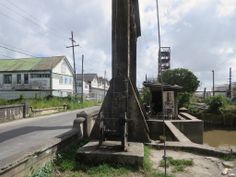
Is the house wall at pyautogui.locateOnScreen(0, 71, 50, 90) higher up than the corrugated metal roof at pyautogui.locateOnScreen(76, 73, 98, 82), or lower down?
lower down

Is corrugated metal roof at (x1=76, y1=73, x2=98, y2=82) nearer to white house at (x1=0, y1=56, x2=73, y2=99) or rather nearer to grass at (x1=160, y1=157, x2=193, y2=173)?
white house at (x1=0, y1=56, x2=73, y2=99)

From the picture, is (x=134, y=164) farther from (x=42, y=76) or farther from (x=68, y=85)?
(x=68, y=85)

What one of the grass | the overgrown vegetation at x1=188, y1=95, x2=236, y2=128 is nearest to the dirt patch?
the grass

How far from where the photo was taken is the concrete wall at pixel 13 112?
20.2 m

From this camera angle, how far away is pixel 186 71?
57875 millimetres

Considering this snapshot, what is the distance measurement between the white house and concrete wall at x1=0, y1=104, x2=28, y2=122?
2244 cm

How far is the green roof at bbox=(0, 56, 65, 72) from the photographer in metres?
48.8

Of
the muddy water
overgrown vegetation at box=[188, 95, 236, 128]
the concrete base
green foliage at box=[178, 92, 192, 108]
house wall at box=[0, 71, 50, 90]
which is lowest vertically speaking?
the muddy water

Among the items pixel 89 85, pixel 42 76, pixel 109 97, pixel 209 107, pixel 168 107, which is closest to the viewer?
pixel 109 97

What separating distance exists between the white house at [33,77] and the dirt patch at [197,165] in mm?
39782

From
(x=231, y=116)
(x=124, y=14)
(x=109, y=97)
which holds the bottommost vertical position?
(x=231, y=116)

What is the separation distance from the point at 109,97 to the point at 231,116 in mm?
26212

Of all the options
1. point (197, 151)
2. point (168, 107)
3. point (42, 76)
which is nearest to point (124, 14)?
point (197, 151)

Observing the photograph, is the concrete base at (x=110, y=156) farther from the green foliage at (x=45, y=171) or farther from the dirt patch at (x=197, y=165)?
the green foliage at (x=45, y=171)
